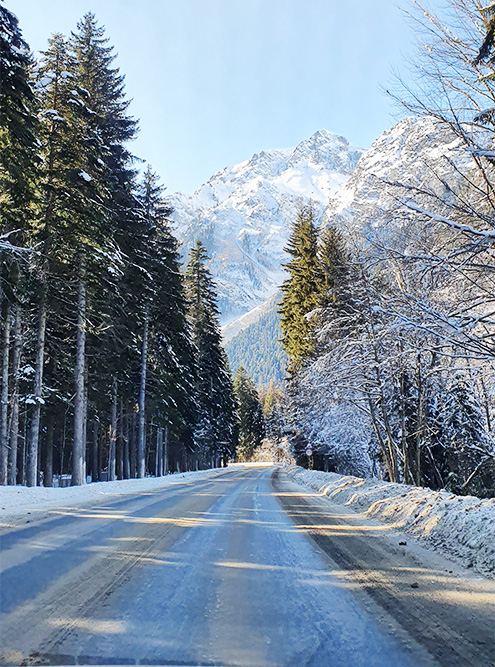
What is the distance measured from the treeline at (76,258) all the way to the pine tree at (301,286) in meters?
7.55

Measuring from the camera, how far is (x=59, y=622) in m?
2.94

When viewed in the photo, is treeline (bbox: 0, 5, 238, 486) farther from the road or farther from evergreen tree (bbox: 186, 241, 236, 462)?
evergreen tree (bbox: 186, 241, 236, 462)

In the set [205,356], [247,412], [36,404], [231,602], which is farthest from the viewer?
[247,412]

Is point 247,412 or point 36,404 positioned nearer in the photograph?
point 36,404

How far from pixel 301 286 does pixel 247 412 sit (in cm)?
6367

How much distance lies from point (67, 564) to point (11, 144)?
503 inches

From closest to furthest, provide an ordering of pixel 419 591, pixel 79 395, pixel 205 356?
1. pixel 419 591
2. pixel 79 395
3. pixel 205 356

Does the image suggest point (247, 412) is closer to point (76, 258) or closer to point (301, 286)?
point (301, 286)

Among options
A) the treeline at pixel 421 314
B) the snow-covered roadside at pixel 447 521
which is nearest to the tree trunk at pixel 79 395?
the treeline at pixel 421 314

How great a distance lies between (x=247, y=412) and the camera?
9000 centimetres

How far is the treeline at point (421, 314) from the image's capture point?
17.9 feet

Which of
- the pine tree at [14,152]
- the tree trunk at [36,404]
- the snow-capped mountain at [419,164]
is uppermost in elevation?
the pine tree at [14,152]

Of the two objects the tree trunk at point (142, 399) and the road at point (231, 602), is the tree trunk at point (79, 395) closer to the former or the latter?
the tree trunk at point (142, 399)

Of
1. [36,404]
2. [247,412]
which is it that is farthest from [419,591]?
[247,412]
